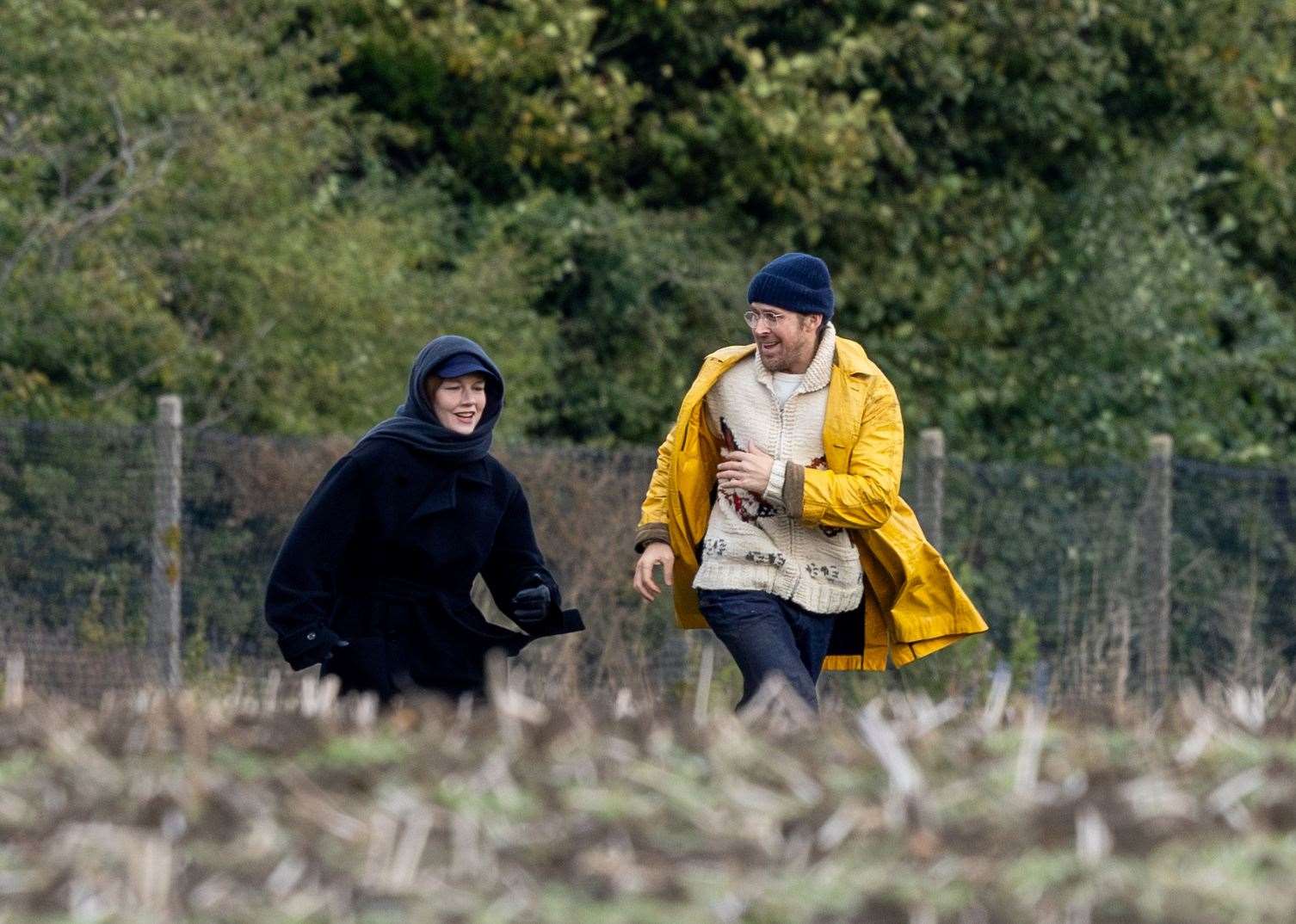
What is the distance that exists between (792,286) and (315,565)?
1.52m

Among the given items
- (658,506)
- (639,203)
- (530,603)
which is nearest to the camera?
(530,603)

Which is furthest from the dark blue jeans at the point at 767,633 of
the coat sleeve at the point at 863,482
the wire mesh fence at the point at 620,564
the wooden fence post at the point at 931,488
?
the wooden fence post at the point at 931,488

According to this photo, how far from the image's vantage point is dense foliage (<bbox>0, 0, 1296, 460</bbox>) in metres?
12.0

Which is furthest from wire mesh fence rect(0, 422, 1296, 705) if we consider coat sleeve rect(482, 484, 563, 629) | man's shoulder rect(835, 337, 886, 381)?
man's shoulder rect(835, 337, 886, 381)

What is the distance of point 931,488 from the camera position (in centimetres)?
1025

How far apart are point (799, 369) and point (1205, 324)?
10.6 metres

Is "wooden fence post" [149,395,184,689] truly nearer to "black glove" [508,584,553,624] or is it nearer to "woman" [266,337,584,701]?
"woman" [266,337,584,701]

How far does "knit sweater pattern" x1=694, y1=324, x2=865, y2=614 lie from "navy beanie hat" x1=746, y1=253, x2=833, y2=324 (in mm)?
163

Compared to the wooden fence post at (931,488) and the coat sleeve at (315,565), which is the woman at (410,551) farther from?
the wooden fence post at (931,488)

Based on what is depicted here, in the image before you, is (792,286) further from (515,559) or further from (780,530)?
(515,559)

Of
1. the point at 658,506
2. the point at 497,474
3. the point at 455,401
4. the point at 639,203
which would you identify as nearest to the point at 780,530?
the point at 658,506

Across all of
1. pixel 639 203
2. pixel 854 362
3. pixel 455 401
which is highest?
pixel 639 203

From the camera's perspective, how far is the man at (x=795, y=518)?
6234 mm

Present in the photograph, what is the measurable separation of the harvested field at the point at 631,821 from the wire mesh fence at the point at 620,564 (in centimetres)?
600
